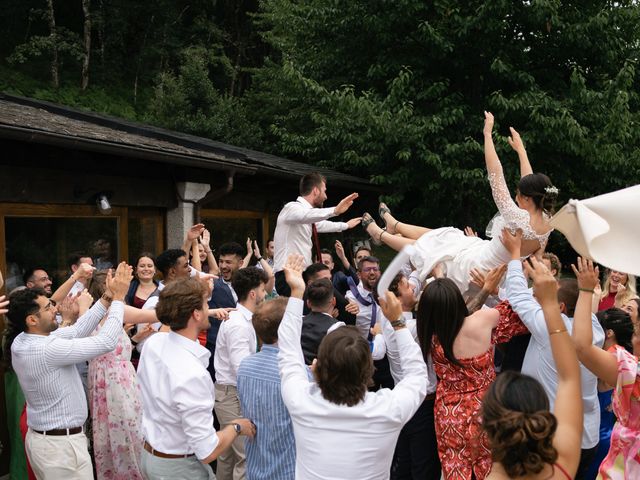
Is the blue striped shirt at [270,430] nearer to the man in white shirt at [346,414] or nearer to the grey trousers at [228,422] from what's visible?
the man in white shirt at [346,414]

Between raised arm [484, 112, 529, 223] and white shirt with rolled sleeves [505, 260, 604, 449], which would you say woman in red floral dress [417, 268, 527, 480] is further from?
raised arm [484, 112, 529, 223]

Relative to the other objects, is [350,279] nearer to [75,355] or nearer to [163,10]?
[75,355]

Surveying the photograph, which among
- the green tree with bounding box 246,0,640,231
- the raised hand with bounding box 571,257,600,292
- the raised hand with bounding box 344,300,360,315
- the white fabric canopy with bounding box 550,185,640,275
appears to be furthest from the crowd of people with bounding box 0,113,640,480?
the green tree with bounding box 246,0,640,231

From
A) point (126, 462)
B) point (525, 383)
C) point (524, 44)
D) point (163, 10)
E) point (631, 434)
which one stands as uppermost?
point (163, 10)

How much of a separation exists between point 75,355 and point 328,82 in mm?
10916

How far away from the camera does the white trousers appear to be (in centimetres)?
438

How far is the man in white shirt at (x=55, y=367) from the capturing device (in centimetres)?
427

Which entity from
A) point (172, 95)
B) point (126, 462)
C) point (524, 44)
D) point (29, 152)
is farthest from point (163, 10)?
point (126, 462)

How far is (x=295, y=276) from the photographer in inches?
137

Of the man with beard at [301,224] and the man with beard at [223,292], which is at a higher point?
the man with beard at [301,224]

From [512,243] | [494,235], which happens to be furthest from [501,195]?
[512,243]

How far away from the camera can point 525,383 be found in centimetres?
239

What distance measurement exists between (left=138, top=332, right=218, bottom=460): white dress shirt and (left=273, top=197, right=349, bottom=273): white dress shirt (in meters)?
3.07

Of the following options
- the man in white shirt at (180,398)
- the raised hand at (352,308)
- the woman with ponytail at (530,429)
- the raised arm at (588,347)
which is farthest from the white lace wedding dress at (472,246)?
the woman with ponytail at (530,429)
